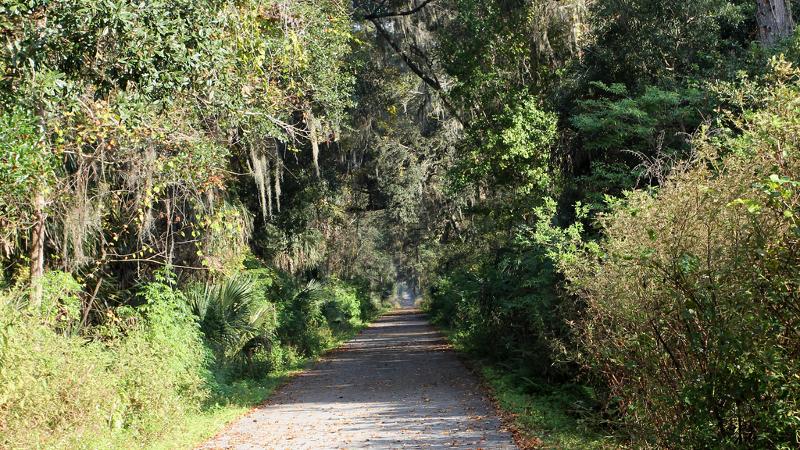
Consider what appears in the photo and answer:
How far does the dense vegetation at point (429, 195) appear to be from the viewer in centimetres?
499

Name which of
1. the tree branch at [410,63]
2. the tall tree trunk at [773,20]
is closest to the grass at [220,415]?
the tree branch at [410,63]

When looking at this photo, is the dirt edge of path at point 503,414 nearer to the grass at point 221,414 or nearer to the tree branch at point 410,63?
the grass at point 221,414

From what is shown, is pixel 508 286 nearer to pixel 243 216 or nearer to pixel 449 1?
pixel 243 216

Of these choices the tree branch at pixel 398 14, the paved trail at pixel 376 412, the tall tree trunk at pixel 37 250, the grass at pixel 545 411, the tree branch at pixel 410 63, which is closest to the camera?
the grass at pixel 545 411

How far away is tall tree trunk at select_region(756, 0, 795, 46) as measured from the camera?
14711 mm

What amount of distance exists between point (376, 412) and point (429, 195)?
15.4 m

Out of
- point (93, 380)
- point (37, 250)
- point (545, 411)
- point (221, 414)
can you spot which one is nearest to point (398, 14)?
point (221, 414)

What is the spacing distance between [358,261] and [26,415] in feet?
146

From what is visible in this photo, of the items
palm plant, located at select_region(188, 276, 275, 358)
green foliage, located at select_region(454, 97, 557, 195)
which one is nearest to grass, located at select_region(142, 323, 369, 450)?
→ palm plant, located at select_region(188, 276, 275, 358)

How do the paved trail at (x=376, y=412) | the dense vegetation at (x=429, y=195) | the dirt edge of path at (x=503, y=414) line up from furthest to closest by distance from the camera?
the paved trail at (x=376, y=412)
the dirt edge of path at (x=503, y=414)
the dense vegetation at (x=429, y=195)

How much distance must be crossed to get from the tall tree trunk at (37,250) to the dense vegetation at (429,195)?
43 millimetres

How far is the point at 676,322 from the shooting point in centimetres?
552

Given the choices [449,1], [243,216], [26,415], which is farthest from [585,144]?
[26,415]

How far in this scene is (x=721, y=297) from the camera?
185 inches
